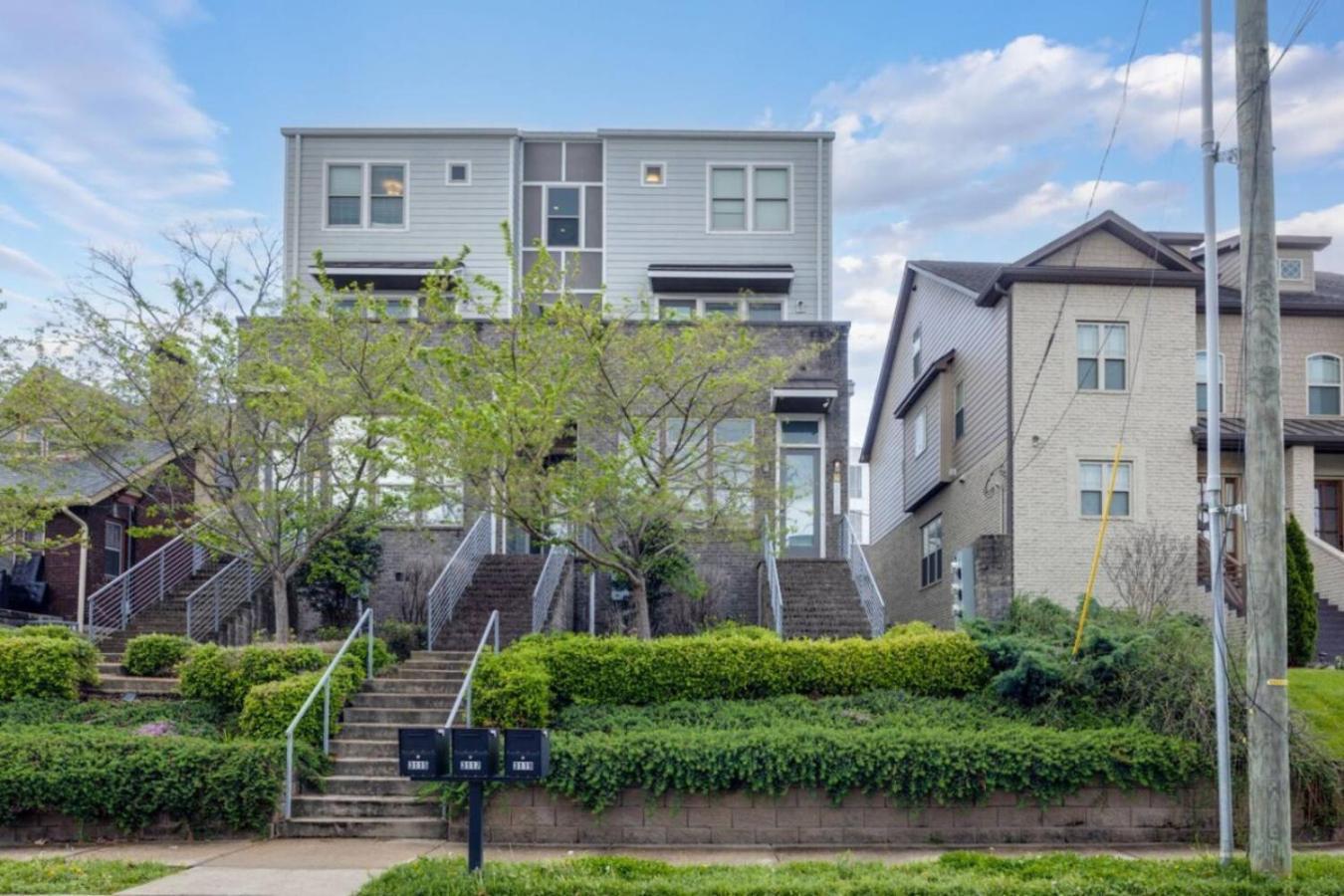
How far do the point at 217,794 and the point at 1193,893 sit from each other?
879 cm

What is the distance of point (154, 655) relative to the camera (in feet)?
53.9

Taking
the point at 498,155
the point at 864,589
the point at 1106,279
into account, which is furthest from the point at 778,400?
the point at 498,155

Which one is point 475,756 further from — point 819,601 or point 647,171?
point 647,171

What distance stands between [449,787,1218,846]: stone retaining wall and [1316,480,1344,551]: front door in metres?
13.2

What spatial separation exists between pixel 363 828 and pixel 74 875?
9.41 feet

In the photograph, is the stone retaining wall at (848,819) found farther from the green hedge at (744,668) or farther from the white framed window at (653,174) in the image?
the white framed window at (653,174)

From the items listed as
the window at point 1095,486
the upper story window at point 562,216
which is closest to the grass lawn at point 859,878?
the window at point 1095,486

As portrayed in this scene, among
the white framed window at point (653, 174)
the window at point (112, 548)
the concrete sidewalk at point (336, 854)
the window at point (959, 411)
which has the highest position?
the white framed window at point (653, 174)

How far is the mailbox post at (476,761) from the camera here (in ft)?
31.1

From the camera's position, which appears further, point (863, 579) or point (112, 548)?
point (112, 548)

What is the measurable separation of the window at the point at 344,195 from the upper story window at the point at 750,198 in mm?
7693

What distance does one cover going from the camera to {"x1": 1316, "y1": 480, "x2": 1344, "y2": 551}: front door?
23531 millimetres

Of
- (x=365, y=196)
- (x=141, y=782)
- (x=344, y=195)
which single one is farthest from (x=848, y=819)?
(x=344, y=195)

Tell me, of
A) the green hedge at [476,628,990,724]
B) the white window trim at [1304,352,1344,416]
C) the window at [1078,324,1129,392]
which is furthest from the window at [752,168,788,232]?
the green hedge at [476,628,990,724]
